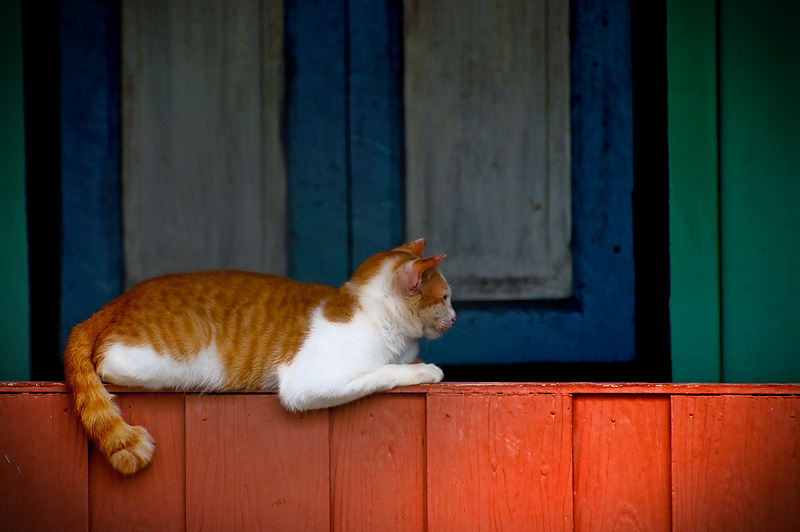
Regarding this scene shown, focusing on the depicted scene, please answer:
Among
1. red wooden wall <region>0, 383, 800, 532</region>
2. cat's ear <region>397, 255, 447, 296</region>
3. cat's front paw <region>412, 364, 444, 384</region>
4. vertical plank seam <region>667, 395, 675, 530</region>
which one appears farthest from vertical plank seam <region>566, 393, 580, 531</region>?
cat's ear <region>397, 255, 447, 296</region>

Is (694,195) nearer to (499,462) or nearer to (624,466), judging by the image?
(624,466)

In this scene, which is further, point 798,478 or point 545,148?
Result: point 545,148

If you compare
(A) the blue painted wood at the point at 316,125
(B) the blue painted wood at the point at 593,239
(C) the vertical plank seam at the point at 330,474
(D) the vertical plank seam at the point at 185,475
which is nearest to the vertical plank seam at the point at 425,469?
(C) the vertical plank seam at the point at 330,474

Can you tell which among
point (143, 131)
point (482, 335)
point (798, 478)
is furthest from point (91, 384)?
point (798, 478)

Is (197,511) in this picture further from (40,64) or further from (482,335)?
(40,64)

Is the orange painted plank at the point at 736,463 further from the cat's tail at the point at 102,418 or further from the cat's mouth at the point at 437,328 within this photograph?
the cat's tail at the point at 102,418

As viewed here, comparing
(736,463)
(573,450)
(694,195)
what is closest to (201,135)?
(573,450)

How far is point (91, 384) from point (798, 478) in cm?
183

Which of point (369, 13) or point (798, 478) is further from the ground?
point (369, 13)

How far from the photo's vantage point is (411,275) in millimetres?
1760

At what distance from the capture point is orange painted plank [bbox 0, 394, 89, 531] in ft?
5.55

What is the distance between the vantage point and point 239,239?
223cm

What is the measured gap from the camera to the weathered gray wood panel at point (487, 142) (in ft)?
7.23

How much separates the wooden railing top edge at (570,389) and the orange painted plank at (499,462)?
19 millimetres
